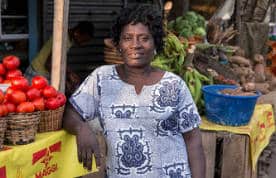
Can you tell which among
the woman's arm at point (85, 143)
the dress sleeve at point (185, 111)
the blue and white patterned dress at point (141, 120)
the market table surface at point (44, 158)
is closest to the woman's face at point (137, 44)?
the blue and white patterned dress at point (141, 120)

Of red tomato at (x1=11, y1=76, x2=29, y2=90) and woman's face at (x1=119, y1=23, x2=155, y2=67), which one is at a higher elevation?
woman's face at (x1=119, y1=23, x2=155, y2=67)

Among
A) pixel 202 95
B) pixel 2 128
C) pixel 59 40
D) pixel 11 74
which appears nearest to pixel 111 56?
pixel 202 95

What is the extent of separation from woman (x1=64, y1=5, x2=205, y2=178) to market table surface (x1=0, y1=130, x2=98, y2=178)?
18.1 inches

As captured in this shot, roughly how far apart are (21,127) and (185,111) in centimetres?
92

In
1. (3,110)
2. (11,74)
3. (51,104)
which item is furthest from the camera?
(11,74)

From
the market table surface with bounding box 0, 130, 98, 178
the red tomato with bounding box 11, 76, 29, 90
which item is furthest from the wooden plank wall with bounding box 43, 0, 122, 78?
the red tomato with bounding box 11, 76, 29, 90

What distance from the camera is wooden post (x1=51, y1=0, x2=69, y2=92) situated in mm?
2980

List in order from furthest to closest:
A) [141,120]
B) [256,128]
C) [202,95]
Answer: [202,95]
[256,128]
[141,120]

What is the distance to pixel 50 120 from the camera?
8.87 feet

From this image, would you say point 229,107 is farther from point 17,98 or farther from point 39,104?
point 17,98

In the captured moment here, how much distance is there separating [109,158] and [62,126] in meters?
0.74

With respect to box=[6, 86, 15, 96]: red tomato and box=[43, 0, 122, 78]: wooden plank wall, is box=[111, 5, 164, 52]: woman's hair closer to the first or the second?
Answer: box=[6, 86, 15, 96]: red tomato

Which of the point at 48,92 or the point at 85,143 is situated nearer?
the point at 85,143

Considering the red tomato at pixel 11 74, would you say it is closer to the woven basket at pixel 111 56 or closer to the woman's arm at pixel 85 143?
the woman's arm at pixel 85 143
